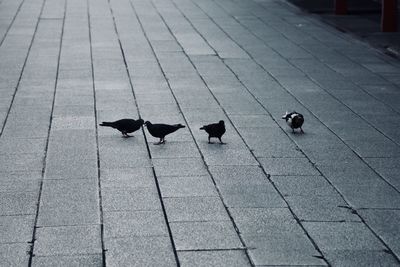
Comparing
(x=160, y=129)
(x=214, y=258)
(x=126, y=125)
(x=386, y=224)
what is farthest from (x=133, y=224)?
(x=126, y=125)

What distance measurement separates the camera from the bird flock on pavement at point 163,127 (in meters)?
9.27

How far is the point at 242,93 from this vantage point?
12.1 meters

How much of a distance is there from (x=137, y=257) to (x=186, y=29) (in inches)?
502

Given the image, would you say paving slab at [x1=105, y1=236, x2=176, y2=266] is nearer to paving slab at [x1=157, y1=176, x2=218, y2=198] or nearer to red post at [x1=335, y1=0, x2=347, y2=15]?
paving slab at [x1=157, y1=176, x2=218, y2=198]

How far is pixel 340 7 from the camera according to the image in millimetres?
21094

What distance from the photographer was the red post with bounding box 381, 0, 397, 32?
18078mm

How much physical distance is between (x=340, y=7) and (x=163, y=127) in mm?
12798

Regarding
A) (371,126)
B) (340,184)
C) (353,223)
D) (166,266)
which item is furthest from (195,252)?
(371,126)

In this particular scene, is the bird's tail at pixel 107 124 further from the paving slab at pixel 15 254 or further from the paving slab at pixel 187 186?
the paving slab at pixel 15 254

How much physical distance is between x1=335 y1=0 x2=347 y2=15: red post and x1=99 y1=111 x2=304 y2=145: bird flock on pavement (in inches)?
456

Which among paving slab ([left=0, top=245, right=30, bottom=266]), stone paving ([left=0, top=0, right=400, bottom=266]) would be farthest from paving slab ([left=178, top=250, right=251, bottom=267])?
paving slab ([left=0, top=245, right=30, bottom=266])

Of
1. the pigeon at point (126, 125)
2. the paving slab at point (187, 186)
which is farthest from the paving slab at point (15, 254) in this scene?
the pigeon at point (126, 125)

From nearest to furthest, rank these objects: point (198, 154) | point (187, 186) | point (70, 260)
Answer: point (70, 260) → point (187, 186) → point (198, 154)

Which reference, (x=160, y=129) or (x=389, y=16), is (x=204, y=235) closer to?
(x=160, y=129)
